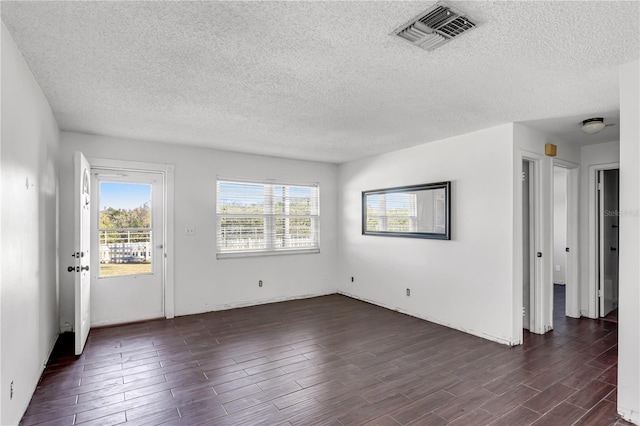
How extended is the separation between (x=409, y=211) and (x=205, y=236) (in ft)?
9.72

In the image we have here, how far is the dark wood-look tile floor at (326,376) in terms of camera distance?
7.98 feet

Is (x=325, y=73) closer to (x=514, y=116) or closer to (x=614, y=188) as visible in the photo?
(x=514, y=116)

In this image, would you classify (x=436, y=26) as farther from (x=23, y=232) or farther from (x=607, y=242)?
(x=607, y=242)

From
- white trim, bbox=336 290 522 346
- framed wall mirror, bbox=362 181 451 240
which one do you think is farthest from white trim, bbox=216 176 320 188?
white trim, bbox=336 290 522 346

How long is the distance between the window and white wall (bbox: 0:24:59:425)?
227 cm

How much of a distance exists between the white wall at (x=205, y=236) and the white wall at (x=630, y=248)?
4.34 meters

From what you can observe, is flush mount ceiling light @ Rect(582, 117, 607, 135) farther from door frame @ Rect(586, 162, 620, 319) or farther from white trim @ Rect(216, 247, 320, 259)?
white trim @ Rect(216, 247, 320, 259)

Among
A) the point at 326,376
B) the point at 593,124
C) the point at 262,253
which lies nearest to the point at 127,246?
the point at 262,253

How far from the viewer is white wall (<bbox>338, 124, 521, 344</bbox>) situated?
3.85m

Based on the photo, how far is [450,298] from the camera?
14.4ft

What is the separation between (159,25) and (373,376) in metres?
2.99

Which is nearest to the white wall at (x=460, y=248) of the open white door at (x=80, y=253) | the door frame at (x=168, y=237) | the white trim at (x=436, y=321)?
the white trim at (x=436, y=321)

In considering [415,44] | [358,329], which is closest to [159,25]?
[415,44]

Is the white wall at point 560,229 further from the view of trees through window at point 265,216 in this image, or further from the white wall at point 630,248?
the white wall at point 630,248
